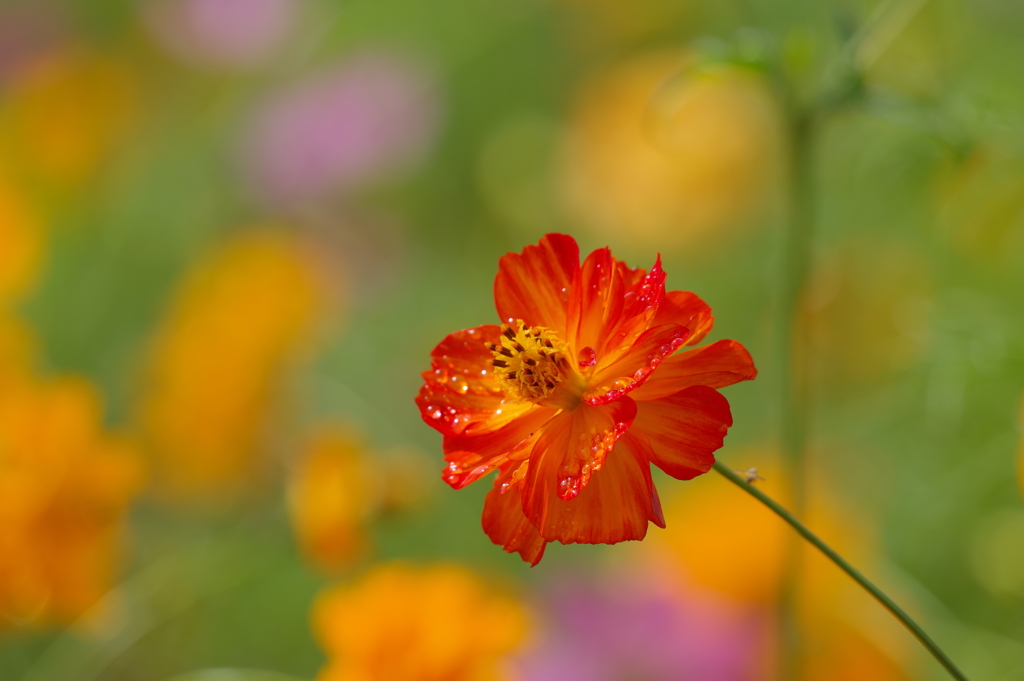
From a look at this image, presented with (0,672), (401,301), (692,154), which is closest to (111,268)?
(401,301)

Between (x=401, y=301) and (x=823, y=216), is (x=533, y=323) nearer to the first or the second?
(x=823, y=216)

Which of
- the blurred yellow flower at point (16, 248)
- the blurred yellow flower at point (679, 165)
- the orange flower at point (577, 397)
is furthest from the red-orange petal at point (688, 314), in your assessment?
the blurred yellow flower at point (16, 248)

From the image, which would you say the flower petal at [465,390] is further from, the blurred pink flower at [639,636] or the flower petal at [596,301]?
the blurred pink flower at [639,636]

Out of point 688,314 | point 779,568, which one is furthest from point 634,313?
point 779,568

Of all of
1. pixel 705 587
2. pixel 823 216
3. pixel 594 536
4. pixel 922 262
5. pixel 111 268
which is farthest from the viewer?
pixel 111 268

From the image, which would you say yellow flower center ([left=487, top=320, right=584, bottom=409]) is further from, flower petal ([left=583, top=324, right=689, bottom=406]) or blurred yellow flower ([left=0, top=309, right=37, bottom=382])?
blurred yellow flower ([left=0, top=309, right=37, bottom=382])

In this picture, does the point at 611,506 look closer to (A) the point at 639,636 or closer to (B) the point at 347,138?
(A) the point at 639,636

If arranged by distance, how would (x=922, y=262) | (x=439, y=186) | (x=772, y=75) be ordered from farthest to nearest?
(x=439, y=186) < (x=922, y=262) < (x=772, y=75)
